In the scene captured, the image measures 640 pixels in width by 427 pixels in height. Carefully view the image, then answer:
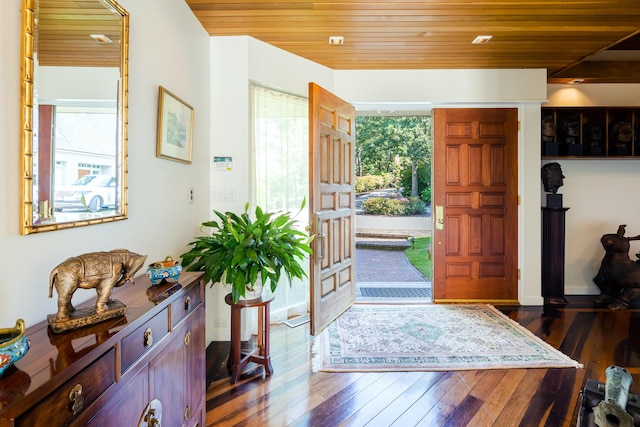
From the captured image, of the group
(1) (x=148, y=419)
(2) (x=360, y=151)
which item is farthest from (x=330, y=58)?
(2) (x=360, y=151)

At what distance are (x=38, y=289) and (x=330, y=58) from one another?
2.91m

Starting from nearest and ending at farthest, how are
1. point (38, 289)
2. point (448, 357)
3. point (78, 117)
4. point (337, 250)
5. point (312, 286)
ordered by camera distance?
1. point (38, 289)
2. point (78, 117)
3. point (448, 357)
4. point (312, 286)
5. point (337, 250)

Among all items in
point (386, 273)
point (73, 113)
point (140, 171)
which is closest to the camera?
point (73, 113)

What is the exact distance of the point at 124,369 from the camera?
97cm

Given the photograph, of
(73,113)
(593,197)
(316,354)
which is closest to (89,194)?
(73,113)

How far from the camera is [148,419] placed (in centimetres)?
110

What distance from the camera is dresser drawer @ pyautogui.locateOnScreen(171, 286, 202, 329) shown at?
4.29 ft

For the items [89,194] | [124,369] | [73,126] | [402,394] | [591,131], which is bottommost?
[402,394]

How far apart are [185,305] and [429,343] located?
6.71 ft

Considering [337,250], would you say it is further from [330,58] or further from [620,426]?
[620,426]

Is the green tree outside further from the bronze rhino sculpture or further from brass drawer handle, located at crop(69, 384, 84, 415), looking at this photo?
brass drawer handle, located at crop(69, 384, 84, 415)

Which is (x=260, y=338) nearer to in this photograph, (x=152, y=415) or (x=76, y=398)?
(x=152, y=415)

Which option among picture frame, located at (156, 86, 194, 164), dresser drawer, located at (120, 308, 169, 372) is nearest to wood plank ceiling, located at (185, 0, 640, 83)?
picture frame, located at (156, 86, 194, 164)

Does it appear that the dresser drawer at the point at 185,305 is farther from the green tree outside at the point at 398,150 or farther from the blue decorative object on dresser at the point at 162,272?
the green tree outside at the point at 398,150
